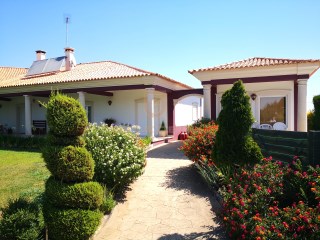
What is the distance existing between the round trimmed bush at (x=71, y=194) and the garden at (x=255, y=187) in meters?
2.28

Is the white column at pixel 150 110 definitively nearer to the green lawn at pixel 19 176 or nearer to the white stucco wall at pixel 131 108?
the white stucco wall at pixel 131 108

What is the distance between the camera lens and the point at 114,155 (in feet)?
19.8

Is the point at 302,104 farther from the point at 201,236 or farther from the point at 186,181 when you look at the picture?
the point at 201,236

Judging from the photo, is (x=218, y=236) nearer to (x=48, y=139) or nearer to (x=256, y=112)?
(x=48, y=139)

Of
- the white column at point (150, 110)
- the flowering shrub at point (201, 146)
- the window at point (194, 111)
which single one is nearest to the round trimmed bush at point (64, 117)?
the flowering shrub at point (201, 146)

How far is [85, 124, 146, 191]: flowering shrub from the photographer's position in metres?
5.93

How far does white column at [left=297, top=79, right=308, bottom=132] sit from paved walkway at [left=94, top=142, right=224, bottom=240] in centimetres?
646

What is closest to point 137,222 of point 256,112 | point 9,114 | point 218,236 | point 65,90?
point 218,236

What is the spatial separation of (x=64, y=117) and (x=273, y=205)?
3657 mm

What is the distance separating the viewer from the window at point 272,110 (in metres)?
12.7

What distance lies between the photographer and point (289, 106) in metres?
12.5

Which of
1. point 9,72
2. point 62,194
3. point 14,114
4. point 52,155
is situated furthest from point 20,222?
point 9,72

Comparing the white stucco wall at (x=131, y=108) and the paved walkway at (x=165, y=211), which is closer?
the paved walkway at (x=165, y=211)

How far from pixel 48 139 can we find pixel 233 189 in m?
3.36
